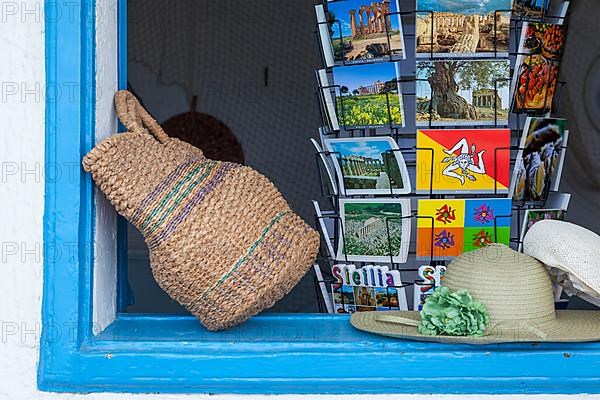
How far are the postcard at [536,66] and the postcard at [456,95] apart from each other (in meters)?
0.07

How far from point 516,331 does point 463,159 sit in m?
0.61

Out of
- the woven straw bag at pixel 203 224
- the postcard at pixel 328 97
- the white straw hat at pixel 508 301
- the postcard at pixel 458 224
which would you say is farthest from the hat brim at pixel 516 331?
the postcard at pixel 328 97

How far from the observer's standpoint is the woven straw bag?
1.34 metres

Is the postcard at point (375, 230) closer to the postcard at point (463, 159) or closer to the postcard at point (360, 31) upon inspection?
the postcard at point (463, 159)

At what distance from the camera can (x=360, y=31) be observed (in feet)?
6.21

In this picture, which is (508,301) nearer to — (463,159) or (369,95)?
(463,159)

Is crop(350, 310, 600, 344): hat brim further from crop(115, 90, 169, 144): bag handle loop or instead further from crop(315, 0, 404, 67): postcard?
crop(315, 0, 404, 67): postcard

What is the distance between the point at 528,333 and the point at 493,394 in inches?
5.2

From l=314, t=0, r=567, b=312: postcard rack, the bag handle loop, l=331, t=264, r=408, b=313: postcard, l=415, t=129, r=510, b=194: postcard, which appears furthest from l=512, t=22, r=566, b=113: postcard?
the bag handle loop

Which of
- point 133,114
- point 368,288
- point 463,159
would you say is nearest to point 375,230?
point 368,288

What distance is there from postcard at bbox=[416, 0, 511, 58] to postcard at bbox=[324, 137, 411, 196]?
26cm

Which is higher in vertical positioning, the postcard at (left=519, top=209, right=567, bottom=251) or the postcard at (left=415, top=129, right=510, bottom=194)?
the postcard at (left=415, top=129, right=510, bottom=194)

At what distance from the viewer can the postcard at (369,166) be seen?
1.87 metres

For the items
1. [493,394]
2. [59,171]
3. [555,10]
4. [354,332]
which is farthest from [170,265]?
[555,10]
